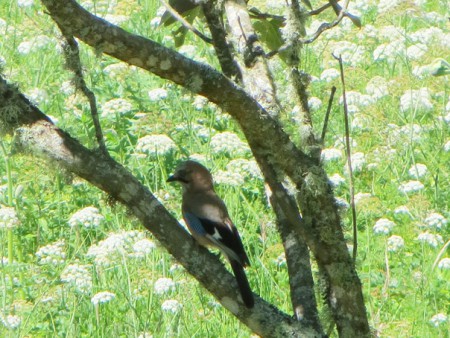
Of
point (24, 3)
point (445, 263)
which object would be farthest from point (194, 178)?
point (24, 3)

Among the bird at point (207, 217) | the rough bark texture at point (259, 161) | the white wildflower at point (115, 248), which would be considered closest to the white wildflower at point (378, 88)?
the bird at point (207, 217)

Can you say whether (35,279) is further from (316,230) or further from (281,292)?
(316,230)

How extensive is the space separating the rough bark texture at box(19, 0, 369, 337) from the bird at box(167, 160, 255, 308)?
0.57 meters

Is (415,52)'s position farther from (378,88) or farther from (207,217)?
(207,217)

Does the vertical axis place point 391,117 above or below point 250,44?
above

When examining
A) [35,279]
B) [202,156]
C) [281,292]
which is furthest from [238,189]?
[35,279]

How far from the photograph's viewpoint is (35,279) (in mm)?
5117

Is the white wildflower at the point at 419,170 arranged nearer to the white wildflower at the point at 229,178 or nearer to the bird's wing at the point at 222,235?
the white wildflower at the point at 229,178

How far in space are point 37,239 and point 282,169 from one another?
307cm

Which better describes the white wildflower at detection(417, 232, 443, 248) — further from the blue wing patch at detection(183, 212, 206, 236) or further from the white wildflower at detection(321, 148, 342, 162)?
the blue wing patch at detection(183, 212, 206, 236)

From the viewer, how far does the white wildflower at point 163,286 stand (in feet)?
14.5

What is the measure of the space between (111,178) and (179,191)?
11.3 feet

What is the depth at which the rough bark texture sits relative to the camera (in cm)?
258

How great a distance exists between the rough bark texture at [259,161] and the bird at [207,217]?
567 mm
